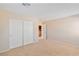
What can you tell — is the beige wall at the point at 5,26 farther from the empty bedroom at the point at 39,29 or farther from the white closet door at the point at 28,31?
the white closet door at the point at 28,31

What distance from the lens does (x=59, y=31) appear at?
10.1 ft

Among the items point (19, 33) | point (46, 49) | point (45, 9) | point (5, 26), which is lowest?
point (46, 49)

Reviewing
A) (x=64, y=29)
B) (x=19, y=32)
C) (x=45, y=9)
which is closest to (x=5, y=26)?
(x=19, y=32)

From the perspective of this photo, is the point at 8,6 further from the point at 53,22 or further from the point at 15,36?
the point at 53,22

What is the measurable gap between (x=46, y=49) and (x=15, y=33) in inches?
33.1

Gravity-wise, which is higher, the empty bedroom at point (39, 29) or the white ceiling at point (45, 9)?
the white ceiling at point (45, 9)

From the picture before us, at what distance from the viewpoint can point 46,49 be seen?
2932 mm

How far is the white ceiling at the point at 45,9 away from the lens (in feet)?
8.80

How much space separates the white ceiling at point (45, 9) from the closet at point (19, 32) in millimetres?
248

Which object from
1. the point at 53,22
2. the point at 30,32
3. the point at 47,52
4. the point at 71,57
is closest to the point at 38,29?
the point at 30,32

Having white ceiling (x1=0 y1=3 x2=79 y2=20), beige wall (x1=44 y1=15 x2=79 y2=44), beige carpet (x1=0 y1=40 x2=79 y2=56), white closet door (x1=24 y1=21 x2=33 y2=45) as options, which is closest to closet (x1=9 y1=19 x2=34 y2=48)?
white closet door (x1=24 y1=21 x2=33 y2=45)

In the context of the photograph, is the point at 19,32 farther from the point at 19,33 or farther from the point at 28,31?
the point at 28,31

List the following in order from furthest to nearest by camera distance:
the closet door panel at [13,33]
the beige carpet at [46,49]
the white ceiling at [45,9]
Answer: the closet door panel at [13,33] → the beige carpet at [46,49] → the white ceiling at [45,9]

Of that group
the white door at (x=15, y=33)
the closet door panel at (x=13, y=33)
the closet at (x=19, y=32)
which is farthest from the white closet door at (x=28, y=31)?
the closet door panel at (x=13, y=33)
